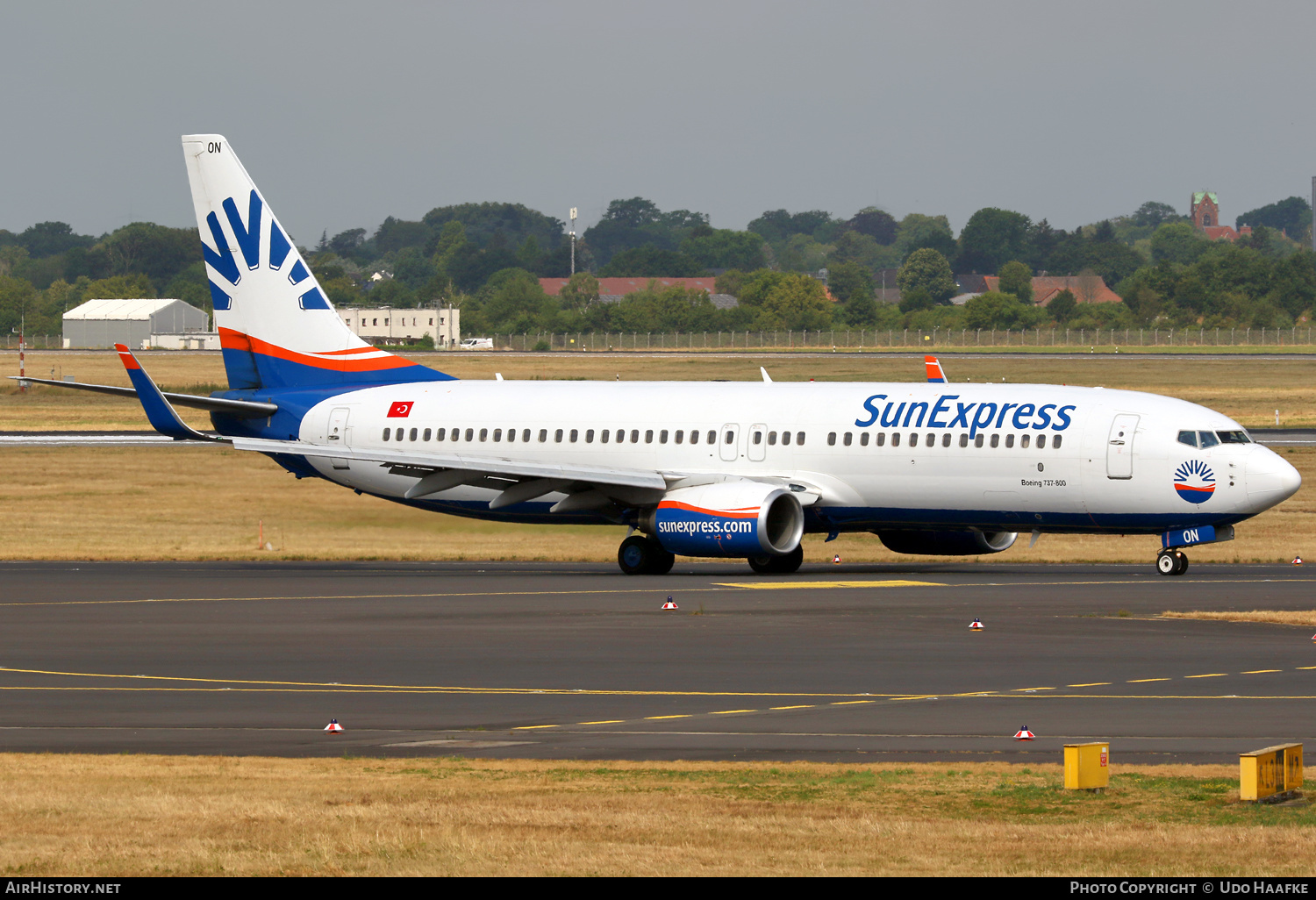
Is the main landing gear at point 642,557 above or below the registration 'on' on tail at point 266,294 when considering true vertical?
below

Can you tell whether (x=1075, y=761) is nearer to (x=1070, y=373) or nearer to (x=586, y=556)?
(x=586, y=556)

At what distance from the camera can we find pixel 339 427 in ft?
164

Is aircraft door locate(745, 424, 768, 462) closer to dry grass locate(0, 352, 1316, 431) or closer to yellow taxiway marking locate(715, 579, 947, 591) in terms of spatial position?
yellow taxiway marking locate(715, 579, 947, 591)

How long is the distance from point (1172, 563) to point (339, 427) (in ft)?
68.8

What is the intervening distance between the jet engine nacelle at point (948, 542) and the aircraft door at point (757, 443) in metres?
3.41

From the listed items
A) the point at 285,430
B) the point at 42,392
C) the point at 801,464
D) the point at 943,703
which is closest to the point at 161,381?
the point at 42,392

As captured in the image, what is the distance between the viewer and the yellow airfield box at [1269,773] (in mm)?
16297

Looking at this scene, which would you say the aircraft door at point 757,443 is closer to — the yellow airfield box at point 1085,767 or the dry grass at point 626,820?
the dry grass at point 626,820

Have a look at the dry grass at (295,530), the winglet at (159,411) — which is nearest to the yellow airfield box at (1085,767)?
the winglet at (159,411)

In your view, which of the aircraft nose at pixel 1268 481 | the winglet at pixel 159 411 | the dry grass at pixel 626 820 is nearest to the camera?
the dry grass at pixel 626 820

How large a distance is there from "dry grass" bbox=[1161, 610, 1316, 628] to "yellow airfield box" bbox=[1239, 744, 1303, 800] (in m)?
16.4

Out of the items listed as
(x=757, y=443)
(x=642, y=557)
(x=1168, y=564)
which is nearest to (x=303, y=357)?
(x=642, y=557)

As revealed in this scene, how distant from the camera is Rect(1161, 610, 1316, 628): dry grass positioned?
3291 centimetres

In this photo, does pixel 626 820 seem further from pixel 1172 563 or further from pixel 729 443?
pixel 729 443
